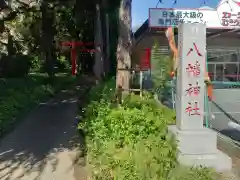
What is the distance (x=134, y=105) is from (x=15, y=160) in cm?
297

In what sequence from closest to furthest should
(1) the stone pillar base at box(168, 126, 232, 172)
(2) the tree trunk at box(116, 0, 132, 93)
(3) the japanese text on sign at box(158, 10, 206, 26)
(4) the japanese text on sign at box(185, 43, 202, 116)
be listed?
(1) the stone pillar base at box(168, 126, 232, 172), (4) the japanese text on sign at box(185, 43, 202, 116), (2) the tree trunk at box(116, 0, 132, 93), (3) the japanese text on sign at box(158, 10, 206, 26)

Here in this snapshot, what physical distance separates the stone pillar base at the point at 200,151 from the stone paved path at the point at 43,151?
5.73 feet

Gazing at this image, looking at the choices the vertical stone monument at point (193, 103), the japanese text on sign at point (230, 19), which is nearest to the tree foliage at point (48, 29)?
the japanese text on sign at point (230, 19)

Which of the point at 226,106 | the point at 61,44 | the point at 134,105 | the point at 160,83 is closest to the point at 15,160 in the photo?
the point at 134,105

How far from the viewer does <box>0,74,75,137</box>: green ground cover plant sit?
1028cm

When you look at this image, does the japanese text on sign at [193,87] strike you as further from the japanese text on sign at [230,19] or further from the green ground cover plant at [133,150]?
the japanese text on sign at [230,19]

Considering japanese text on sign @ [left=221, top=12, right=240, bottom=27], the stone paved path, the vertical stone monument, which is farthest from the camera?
japanese text on sign @ [left=221, top=12, right=240, bottom=27]

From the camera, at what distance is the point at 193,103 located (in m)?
6.29

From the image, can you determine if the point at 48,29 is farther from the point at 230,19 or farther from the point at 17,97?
the point at 230,19

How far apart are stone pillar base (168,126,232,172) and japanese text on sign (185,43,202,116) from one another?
36 centimetres

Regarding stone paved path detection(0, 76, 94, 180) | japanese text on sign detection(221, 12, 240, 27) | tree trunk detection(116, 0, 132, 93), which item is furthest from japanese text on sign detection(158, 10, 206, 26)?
stone paved path detection(0, 76, 94, 180)

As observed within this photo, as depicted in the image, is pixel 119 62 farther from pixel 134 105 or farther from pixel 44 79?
pixel 44 79

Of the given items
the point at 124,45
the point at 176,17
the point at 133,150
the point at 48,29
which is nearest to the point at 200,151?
the point at 133,150

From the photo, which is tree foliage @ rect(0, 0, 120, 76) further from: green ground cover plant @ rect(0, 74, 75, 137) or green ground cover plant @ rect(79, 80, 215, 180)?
green ground cover plant @ rect(79, 80, 215, 180)
